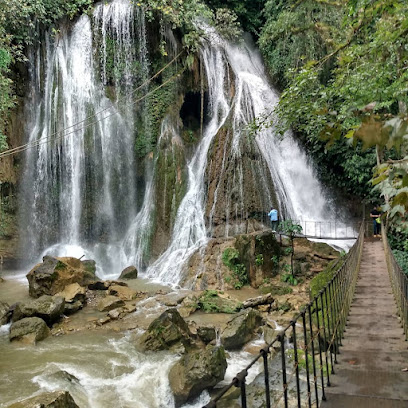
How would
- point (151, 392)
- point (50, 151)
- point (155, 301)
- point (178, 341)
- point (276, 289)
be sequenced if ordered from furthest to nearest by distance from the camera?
1. point (50, 151)
2. point (276, 289)
3. point (155, 301)
4. point (178, 341)
5. point (151, 392)

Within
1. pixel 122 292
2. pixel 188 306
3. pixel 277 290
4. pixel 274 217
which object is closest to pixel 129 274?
pixel 122 292

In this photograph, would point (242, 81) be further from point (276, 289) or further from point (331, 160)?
point (276, 289)

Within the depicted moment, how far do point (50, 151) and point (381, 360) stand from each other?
54.4 ft

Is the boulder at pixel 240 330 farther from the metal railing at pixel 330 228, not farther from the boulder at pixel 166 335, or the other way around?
the metal railing at pixel 330 228

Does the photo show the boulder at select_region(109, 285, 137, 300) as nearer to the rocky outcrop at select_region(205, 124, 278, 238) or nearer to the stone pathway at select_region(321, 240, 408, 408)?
the rocky outcrop at select_region(205, 124, 278, 238)

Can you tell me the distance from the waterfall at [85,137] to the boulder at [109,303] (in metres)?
5.57

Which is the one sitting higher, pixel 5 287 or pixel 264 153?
pixel 264 153

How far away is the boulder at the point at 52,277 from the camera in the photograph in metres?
10.2

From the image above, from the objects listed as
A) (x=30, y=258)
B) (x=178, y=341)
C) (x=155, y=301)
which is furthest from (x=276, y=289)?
(x=30, y=258)

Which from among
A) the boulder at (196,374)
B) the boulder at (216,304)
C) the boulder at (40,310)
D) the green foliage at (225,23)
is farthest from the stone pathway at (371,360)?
the green foliage at (225,23)

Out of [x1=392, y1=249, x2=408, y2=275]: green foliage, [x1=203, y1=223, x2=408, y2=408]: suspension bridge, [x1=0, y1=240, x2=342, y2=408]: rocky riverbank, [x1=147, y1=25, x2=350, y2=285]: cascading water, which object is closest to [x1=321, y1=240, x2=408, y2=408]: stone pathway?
[x1=203, y1=223, x2=408, y2=408]: suspension bridge

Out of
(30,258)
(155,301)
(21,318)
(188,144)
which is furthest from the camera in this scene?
(188,144)

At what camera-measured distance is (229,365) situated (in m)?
6.64

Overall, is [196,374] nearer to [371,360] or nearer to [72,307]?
[371,360]
